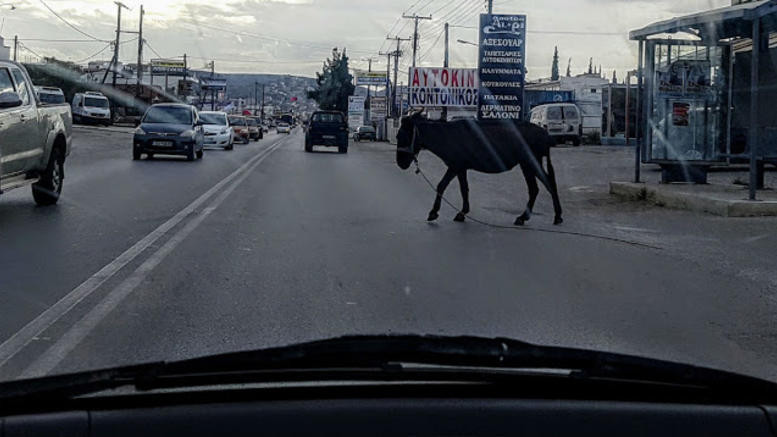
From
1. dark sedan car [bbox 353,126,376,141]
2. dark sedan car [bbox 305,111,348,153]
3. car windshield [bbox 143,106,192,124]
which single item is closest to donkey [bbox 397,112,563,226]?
car windshield [bbox 143,106,192,124]

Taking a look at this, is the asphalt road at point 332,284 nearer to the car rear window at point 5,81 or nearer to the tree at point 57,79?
the car rear window at point 5,81

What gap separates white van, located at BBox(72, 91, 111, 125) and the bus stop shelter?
198ft

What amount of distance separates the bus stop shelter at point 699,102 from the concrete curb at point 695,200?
2.22 ft

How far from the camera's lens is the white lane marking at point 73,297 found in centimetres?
615

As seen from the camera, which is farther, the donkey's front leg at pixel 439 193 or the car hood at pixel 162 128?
the car hood at pixel 162 128

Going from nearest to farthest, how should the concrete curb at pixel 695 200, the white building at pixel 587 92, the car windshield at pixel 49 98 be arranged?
1. the concrete curb at pixel 695 200
2. the car windshield at pixel 49 98
3. the white building at pixel 587 92

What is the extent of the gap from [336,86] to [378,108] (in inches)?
1471

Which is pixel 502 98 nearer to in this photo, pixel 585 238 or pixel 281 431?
pixel 585 238

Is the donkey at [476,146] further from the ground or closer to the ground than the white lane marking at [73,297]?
further from the ground

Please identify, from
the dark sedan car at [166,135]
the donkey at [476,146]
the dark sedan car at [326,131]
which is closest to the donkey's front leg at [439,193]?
the donkey at [476,146]

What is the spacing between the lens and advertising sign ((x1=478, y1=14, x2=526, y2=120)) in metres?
43.1

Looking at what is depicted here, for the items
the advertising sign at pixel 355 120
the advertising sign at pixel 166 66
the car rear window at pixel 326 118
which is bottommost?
the car rear window at pixel 326 118

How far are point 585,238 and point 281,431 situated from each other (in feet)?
34.4

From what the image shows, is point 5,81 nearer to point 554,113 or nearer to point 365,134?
point 554,113
